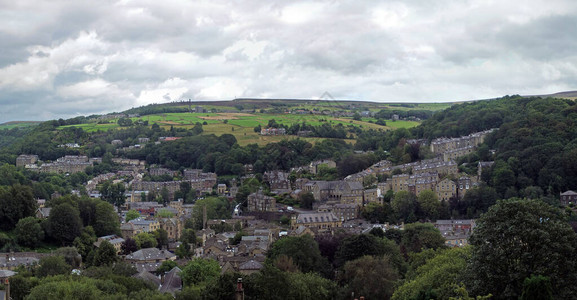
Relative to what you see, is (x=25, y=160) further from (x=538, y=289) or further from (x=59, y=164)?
(x=538, y=289)

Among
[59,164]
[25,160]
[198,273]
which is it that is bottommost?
[198,273]

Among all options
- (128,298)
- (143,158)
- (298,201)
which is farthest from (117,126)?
(128,298)

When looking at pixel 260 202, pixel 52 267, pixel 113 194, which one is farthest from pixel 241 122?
pixel 52 267

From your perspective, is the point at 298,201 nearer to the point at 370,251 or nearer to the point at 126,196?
the point at 126,196

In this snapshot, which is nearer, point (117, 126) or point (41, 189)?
point (41, 189)

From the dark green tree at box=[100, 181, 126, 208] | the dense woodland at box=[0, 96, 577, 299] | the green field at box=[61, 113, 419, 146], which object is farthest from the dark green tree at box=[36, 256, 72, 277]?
the green field at box=[61, 113, 419, 146]

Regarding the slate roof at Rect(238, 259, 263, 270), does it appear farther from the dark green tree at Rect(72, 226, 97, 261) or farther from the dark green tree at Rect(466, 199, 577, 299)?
the dark green tree at Rect(466, 199, 577, 299)

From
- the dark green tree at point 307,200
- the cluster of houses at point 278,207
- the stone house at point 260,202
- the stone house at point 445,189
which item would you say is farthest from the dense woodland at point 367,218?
the dark green tree at point 307,200

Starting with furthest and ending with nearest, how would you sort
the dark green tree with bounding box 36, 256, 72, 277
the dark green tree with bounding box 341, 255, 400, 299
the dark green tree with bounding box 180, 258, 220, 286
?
the dark green tree with bounding box 36, 256, 72, 277 < the dark green tree with bounding box 180, 258, 220, 286 < the dark green tree with bounding box 341, 255, 400, 299
